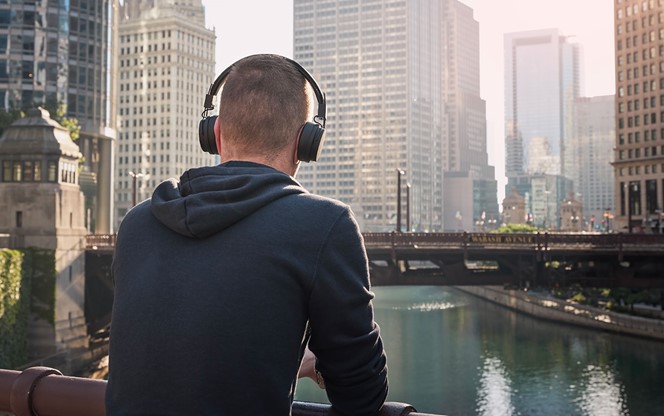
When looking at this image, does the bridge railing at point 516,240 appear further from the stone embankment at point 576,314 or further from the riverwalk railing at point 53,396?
the riverwalk railing at point 53,396

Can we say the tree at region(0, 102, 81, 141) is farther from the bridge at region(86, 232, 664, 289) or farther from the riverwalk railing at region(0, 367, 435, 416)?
the riverwalk railing at region(0, 367, 435, 416)

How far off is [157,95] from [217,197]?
166544 millimetres

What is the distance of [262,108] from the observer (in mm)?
2725

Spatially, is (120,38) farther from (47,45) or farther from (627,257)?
(627,257)

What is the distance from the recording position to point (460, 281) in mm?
41375

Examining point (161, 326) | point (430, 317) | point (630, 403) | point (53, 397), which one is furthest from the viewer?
point (430, 317)

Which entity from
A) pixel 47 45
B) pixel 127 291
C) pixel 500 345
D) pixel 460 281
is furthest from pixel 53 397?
pixel 47 45

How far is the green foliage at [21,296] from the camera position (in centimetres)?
3566

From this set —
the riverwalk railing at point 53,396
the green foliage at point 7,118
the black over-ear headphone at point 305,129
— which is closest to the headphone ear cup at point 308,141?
the black over-ear headphone at point 305,129

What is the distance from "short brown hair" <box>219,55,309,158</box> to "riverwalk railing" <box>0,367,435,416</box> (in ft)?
3.51

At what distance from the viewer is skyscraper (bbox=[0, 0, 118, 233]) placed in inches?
2645

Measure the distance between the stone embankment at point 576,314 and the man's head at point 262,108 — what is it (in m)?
61.2

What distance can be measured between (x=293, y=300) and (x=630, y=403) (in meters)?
42.2

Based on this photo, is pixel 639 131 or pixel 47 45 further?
pixel 639 131
